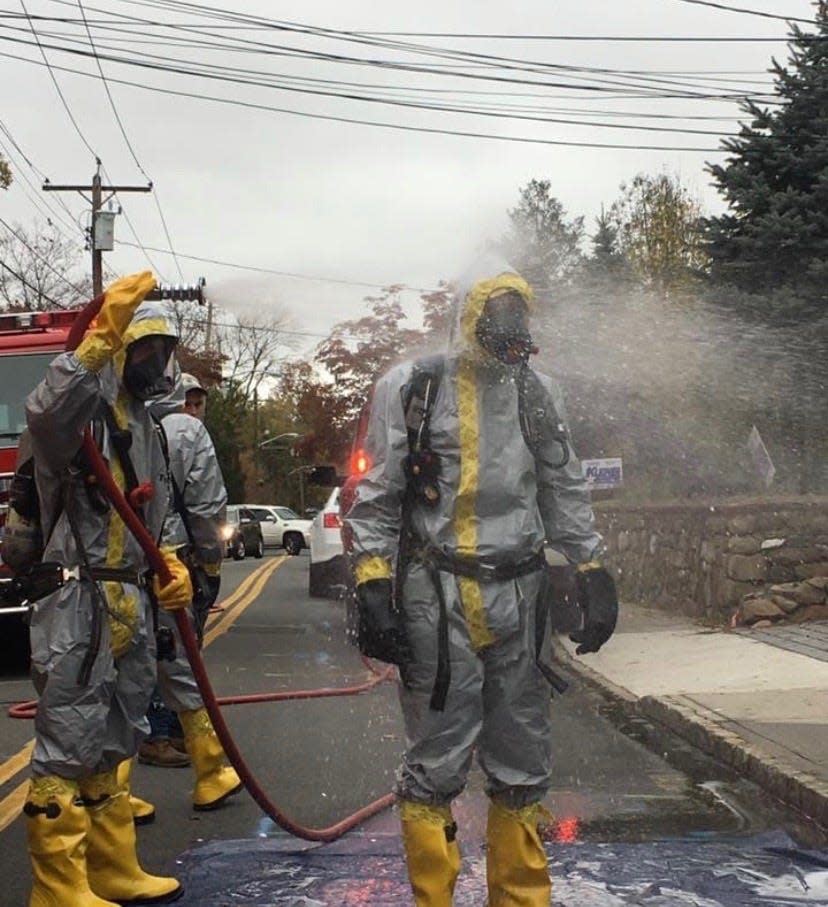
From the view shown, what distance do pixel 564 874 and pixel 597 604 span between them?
103 centimetres

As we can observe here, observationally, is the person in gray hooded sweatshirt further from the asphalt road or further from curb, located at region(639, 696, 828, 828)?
curb, located at region(639, 696, 828, 828)

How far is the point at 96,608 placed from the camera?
4.25m

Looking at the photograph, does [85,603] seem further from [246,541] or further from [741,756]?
[246,541]

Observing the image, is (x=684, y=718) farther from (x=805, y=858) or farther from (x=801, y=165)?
(x=801, y=165)

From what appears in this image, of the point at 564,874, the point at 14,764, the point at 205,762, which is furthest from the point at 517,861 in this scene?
the point at 14,764

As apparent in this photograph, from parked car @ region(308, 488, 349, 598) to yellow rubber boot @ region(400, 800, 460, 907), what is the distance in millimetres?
11009

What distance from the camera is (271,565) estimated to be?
1072 inches

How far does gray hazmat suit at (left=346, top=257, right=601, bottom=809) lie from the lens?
12.8ft

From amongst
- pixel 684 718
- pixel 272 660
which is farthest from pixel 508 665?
pixel 272 660

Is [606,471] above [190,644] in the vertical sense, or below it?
Answer: below

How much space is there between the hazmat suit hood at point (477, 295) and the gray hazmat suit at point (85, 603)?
1054mm

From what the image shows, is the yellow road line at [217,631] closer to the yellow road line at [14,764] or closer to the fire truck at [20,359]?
the yellow road line at [14,764]

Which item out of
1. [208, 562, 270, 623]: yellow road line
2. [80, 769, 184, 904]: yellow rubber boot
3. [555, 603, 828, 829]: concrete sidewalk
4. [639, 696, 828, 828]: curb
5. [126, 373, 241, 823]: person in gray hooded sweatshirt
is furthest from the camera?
[208, 562, 270, 623]: yellow road line

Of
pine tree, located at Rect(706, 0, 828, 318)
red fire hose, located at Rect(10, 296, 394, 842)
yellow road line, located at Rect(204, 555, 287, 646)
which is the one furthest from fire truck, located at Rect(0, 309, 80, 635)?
pine tree, located at Rect(706, 0, 828, 318)
